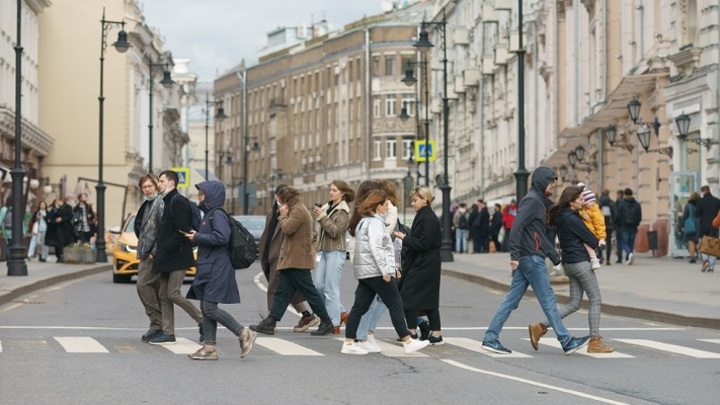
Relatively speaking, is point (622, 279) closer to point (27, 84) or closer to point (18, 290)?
point (18, 290)

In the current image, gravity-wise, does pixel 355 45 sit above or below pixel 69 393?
above

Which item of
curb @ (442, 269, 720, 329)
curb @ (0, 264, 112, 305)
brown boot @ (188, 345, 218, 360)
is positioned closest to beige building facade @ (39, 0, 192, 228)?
curb @ (0, 264, 112, 305)

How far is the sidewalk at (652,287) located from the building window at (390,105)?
85.2 m

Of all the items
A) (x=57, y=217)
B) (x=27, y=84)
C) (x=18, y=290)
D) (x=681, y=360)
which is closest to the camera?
(x=681, y=360)

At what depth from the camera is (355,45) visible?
434 ft

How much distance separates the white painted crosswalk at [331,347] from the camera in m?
17.5

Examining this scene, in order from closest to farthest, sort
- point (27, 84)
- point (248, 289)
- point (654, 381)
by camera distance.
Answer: point (654, 381), point (248, 289), point (27, 84)

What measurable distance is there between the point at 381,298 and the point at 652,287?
42.7 ft

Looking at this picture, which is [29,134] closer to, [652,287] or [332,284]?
[652,287]

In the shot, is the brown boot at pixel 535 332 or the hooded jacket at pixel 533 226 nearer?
the hooded jacket at pixel 533 226

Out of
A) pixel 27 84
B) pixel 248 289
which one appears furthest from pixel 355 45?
pixel 248 289

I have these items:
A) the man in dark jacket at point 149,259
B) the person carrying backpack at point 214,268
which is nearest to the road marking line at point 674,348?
the person carrying backpack at point 214,268

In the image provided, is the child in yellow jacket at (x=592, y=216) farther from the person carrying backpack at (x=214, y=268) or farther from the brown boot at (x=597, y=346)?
the person carrying backpack at (x=214, y=268)

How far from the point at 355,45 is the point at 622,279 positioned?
10010 cm
